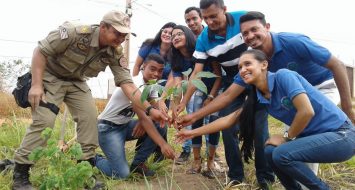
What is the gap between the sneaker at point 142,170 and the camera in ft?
11.1

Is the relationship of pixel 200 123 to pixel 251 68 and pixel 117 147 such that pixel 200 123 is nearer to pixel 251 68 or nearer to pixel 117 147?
pixel 117 147

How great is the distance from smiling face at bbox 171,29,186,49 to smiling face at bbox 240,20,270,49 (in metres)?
0.81

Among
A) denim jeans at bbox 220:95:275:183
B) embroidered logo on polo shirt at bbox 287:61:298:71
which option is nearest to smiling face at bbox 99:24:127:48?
denim jeans at bbox 220:95:275:183

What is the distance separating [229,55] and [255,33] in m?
0.46

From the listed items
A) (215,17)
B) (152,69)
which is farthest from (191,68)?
(215,17)

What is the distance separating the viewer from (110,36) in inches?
111

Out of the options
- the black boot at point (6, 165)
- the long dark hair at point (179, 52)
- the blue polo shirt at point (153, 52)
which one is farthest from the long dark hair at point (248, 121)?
the black boot at point (6, 165)

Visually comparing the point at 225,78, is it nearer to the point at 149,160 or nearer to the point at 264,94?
the point at 264,94

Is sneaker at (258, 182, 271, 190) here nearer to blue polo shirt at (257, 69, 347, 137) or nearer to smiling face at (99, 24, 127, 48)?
blue polo shirt at (257, 69, 347, 137)

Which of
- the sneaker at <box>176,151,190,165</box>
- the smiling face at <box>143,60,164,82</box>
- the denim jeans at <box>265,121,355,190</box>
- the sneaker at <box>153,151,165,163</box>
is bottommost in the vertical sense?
the sneaker at <box>176,151,190,165</box>

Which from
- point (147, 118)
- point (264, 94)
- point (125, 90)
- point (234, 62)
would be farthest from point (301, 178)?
point (125, 90)

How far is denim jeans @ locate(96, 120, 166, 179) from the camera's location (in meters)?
3.27

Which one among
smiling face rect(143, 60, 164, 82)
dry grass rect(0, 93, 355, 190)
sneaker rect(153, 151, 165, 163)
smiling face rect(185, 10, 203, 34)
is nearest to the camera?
dry grass rect(0, 93, 355, 190)

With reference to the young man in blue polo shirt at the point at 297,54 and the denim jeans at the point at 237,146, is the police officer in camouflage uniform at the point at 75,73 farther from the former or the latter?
the young man in blue polo shirt at the point at 297,54
